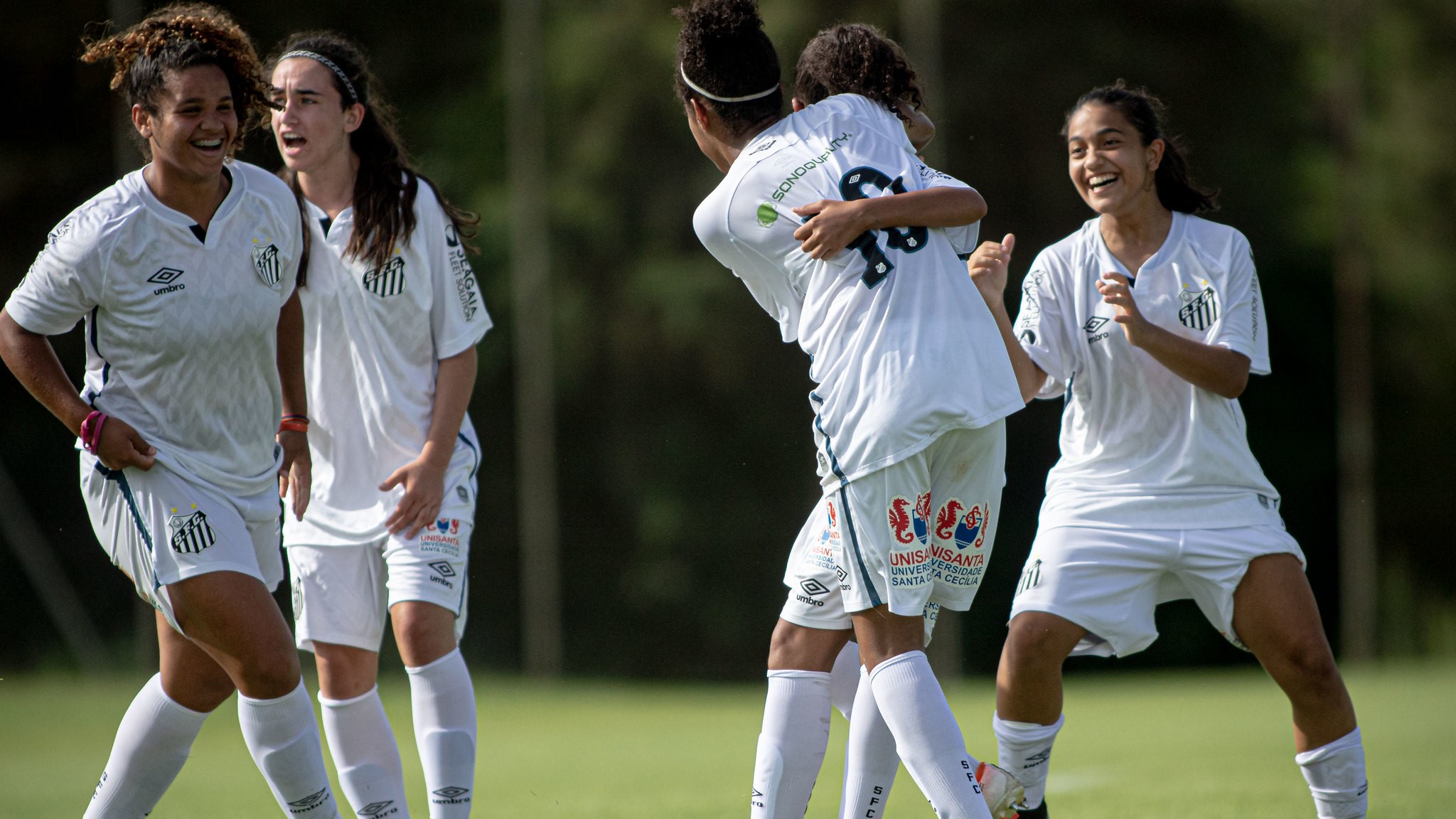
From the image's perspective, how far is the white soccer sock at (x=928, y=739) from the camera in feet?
8.54

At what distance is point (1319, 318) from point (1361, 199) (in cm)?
103

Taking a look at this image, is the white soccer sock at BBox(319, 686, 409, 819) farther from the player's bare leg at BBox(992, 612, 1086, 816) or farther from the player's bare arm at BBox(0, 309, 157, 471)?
the player's bare leg at BBox(992, 612, 1086, 816)

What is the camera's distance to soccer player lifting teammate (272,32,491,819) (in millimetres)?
3342

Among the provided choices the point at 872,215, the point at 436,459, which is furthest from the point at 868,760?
the point at 436,459

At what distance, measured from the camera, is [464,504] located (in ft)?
11.5

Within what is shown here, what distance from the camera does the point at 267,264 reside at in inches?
124

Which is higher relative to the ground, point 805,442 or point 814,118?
point 814,118

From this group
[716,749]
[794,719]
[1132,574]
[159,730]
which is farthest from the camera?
[716,749]

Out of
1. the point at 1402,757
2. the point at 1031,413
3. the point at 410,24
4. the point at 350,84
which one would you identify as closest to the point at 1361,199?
the point at 1031,413

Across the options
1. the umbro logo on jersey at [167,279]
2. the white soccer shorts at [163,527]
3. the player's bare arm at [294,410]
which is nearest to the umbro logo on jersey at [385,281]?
the player's bare arm at [294,410]

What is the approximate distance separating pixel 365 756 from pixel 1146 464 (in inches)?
77.9

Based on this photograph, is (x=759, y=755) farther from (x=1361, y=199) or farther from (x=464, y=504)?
(x=1361, y=199)

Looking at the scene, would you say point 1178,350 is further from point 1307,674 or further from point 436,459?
point 436,459

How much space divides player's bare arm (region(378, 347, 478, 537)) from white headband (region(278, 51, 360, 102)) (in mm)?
719
